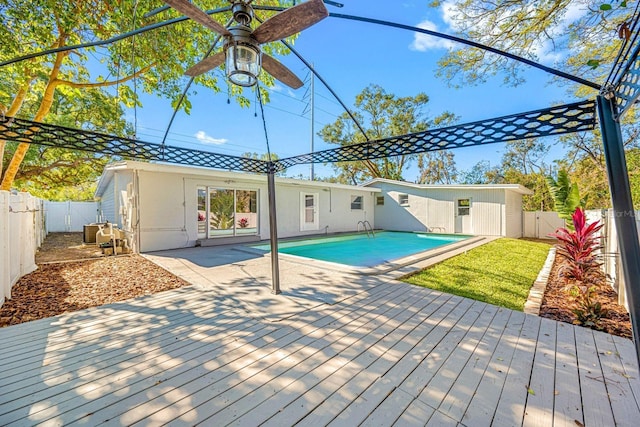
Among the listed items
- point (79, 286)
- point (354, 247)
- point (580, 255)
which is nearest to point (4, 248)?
point (79, 286)

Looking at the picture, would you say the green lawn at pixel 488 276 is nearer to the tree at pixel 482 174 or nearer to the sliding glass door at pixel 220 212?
the sliding glass door at pixel 220 212

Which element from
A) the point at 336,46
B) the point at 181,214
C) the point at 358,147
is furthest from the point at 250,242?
the point at 358,147

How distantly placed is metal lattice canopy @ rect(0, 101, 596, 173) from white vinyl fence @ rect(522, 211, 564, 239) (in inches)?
592

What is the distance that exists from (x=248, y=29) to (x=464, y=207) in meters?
14.3

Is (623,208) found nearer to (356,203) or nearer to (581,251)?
(581,251)

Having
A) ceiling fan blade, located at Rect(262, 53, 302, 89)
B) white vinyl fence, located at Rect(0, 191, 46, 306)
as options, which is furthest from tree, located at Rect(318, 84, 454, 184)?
ceiling fan blade, located at Rect(262, 53, 302, 89)

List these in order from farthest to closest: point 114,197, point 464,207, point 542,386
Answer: point 464,207, point 114,197, point 542,386

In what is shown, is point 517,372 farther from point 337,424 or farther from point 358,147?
point 358,147

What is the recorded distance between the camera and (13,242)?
14.5 feet

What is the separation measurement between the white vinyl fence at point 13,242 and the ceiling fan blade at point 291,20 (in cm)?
448

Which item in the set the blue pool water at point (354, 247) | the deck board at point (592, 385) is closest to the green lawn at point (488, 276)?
the deck board at point (592, 385)

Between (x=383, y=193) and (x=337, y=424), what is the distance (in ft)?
49.8

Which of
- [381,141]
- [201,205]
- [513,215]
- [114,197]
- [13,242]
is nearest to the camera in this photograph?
[381,141]

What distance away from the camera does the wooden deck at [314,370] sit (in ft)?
5.78
